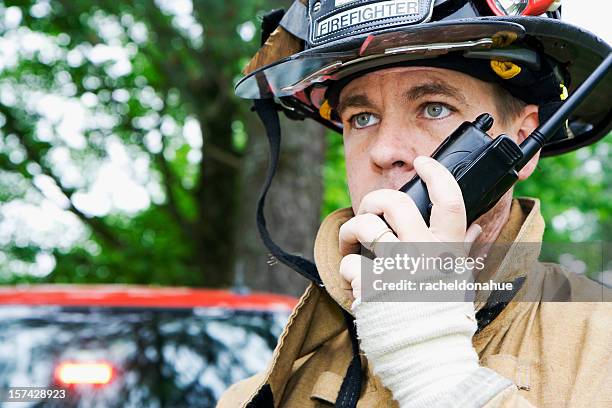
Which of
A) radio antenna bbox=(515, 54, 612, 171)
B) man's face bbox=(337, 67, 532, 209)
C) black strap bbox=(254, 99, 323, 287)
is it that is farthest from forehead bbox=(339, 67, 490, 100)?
black strap bbox=(254, 99, 323, 287)

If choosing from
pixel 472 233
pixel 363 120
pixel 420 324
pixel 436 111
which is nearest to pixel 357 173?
pixel 363 120

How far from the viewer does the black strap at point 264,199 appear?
2102 mm

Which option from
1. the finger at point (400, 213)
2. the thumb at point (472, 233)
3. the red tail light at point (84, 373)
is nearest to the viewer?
the finger at point (400, 213)

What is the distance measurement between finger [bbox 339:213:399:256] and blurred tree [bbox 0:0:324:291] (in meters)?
4.22

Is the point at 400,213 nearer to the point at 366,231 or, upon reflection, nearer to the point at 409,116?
the point at 366,231

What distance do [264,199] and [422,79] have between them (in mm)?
709

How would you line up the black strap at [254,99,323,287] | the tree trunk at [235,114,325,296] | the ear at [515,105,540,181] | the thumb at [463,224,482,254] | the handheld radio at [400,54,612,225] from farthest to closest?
the tree trunk at [235,114,325,296]
the black strap at [254,99,323,287]
the ear at [515,105,540,181]
the thumb at [463,224,482,254]
the handheld radio at [400,54,612,225]

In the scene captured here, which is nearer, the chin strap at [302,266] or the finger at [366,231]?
the finger at [366,231]

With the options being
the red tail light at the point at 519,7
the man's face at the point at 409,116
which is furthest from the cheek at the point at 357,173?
the red tail light at the point at 519,7

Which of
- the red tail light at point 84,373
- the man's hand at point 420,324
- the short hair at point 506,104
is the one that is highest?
the short hair at point 506,104

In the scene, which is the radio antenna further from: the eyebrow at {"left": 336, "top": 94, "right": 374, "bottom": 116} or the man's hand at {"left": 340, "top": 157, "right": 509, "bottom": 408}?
the eyebrow at {"left": 336, "top": 94, "right": 374, "bottom": 116}

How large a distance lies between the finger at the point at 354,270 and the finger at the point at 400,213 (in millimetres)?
98

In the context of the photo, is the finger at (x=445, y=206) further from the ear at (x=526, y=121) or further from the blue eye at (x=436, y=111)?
the ear at (x=526, y=121)

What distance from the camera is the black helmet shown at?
177 centimetres
